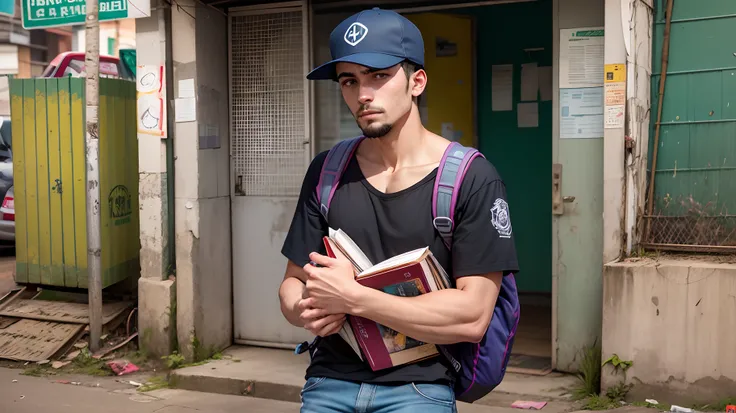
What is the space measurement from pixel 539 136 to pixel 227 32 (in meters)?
3.16

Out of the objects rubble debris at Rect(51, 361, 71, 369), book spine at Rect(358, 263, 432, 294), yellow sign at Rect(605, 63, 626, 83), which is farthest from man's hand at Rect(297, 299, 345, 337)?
rubble debris at Rect(51, 361, 71, 369)

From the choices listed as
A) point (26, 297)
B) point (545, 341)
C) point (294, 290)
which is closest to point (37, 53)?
point (26, 297)

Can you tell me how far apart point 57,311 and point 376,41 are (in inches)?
236

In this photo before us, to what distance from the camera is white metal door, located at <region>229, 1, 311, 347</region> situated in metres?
6.76

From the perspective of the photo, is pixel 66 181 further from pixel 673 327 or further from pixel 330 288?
pixel 330 288

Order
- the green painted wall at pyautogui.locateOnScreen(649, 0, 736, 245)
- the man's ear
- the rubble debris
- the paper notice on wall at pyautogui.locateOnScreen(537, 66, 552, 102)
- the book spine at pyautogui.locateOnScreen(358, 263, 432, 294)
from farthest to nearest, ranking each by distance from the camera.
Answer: the paper notice on wall at pyautogui.locateOnScreen(537, 66, 552, 102), the rubble debris, the green painted wall at pyautogui.locateOnScreen(649, 0, 736, 245), the man's ear, the book spine at pyautogui.locateOnScreen(358, 263, 432, 294)

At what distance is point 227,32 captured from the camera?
6.96 meters

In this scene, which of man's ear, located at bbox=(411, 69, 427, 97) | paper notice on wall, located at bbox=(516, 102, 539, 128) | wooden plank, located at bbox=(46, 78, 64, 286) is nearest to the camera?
man's ear, located at bbox=(411, 69, 427, 97)

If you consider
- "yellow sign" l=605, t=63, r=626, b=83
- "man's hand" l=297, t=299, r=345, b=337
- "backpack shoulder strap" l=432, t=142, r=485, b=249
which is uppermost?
"yellow sign" l=605, t=63, r=626, b=83

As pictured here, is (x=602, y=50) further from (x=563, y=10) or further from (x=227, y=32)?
(x=227, y=32)

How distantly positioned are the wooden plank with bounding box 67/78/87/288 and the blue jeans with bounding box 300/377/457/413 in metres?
5.56

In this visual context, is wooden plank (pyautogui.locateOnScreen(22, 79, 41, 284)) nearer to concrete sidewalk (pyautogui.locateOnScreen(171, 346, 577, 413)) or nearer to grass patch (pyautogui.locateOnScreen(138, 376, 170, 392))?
grass patch (pyautogui.locateOnScreen(138, 376, 170, 392))

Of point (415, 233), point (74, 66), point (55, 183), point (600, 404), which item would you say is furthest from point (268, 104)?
point (74, 66)

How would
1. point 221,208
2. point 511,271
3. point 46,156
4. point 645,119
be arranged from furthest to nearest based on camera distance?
1. point 46,156
2. point 221,208
3. point 645,119
4. point 511,271
